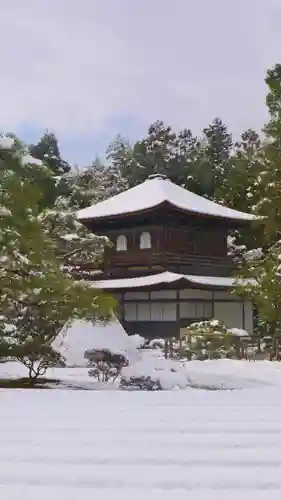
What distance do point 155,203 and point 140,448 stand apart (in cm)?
2043

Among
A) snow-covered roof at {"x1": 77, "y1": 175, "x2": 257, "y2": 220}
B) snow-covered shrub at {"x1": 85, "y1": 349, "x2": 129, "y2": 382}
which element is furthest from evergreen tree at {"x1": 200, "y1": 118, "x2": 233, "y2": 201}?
snow-covered shrub at {"x1": 85, "y1": 349, "x2": 129, "y2": 382}

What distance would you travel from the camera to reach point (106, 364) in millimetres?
12453

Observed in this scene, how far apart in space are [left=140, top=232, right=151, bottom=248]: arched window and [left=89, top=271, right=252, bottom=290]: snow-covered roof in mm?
1302

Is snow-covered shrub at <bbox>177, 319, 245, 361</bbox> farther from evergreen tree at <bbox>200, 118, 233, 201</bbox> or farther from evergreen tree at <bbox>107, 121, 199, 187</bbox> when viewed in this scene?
evergreen tree at <bbox>107, 121, 199, 187</bbox>

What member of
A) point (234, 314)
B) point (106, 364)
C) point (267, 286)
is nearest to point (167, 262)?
point (234, 314)

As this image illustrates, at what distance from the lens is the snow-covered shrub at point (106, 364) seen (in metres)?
12.3

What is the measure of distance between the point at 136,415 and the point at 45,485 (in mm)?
2517

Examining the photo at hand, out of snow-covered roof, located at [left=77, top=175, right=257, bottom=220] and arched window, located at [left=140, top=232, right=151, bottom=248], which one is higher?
snow-covered roof, located at [left=77, top=175, right=257, bottom=220]

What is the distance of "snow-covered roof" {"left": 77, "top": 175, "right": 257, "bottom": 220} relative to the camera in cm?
2592

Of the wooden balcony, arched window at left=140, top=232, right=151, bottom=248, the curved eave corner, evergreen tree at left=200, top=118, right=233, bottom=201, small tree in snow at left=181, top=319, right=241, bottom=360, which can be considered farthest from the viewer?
evergreen tree at left=200, top=118, right=233, bottom=201

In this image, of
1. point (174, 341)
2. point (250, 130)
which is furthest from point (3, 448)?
point (250, 130)

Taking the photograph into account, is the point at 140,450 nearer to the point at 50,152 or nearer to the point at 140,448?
the point at 140,448

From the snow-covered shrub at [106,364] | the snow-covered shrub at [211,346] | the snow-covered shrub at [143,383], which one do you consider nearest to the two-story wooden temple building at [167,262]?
the snow-covered shrub at [211,346]

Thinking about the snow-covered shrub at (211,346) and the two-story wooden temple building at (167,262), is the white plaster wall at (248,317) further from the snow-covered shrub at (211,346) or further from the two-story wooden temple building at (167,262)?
the snow-covered shrub at (211,346)
